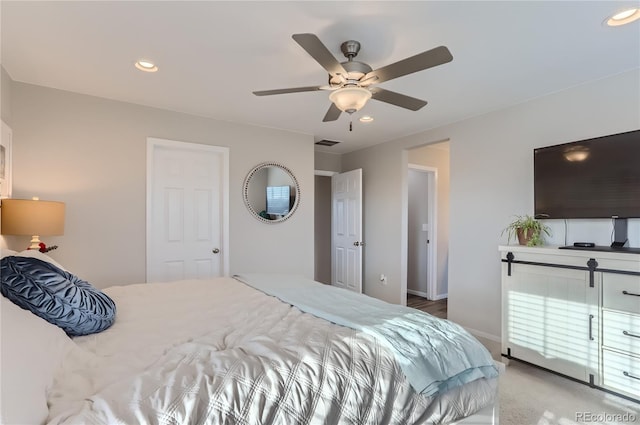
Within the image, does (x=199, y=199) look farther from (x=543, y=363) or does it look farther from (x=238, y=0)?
(x=543, y=363)


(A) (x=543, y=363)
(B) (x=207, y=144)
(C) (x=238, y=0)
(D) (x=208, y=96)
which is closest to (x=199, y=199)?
(B) (x=207, y=144)

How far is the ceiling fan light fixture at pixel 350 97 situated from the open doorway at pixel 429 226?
2.97 metres

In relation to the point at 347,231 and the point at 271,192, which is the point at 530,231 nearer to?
the point at 347,231

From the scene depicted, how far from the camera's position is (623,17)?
5.90ft

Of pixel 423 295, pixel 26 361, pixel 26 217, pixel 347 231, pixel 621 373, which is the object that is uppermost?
pixel 26 217

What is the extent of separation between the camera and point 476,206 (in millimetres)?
3443

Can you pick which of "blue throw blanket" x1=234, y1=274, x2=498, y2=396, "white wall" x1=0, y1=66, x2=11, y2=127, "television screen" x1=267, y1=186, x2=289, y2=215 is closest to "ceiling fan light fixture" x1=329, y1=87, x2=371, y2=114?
"blue throw blanket" x1=234, y1=274, x2=498, y2=396

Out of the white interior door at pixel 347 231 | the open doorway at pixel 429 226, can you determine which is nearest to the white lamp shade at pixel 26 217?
the white interior door at pixel 347 231

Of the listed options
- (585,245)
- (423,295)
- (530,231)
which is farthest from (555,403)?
(423,295)

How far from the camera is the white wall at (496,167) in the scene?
8.27ft

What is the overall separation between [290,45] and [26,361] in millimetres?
2027

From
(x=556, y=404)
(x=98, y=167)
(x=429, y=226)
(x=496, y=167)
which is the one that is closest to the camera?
(x=556, y=404)

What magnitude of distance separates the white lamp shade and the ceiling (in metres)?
1.06

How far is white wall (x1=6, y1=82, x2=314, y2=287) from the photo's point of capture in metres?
2.70
